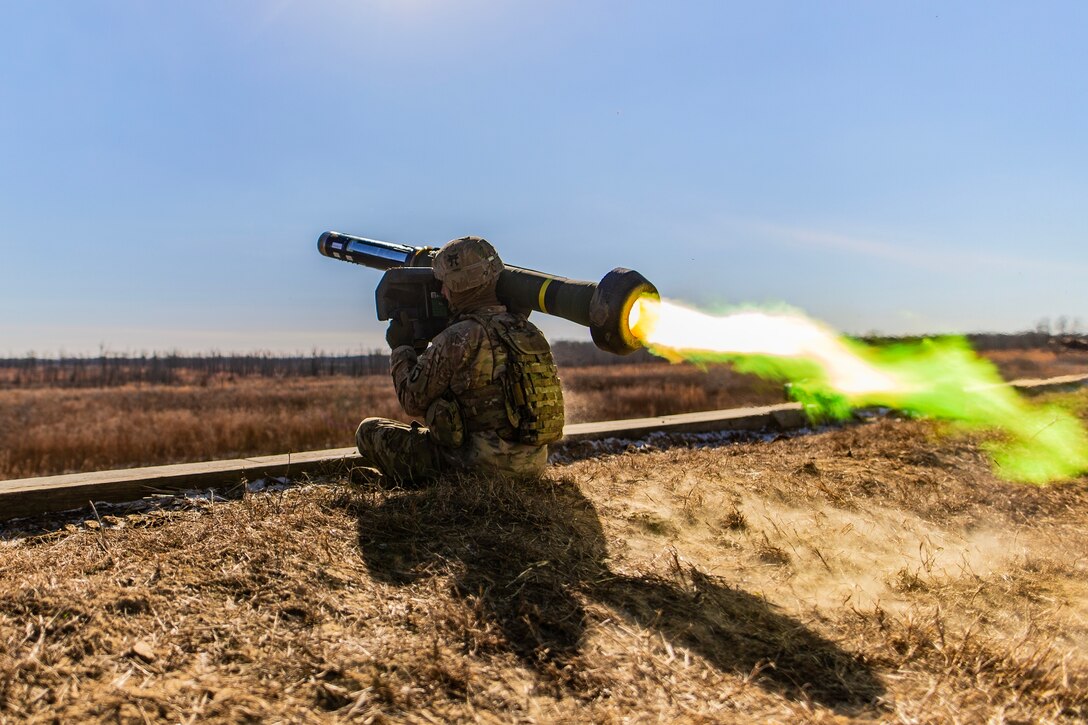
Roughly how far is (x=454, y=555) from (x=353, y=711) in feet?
4.56

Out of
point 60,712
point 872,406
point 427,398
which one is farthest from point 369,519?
point 872,406

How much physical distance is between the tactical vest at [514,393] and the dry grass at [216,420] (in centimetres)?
1048

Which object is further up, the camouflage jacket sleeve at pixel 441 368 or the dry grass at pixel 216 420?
the camouflage jacket sleeve at pixel 441 368

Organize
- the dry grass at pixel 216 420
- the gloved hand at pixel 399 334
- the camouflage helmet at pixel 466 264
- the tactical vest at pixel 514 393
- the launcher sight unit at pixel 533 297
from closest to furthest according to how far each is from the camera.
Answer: the launcher sight unit at pixel 533 297 < the tactical vest at pixel 514 393 < the camouflage helmet at pixel 466 264 < the gloved hand at pixel 399 334 < the dry grass at pixel 216 420

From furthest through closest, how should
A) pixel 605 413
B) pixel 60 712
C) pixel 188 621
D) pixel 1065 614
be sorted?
pixel 605 413, pixel 1065 614, pixel 188 621, pixel 60 712

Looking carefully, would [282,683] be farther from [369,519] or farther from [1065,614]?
[1065,614]

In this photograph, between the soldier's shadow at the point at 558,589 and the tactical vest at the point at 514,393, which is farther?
the tactical vest at the point at 514,393

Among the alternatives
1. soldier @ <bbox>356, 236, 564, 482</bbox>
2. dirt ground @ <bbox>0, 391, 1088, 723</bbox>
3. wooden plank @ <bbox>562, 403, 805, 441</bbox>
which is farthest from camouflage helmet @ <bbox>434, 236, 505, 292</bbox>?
wooden plank @ <bbox>562, 403, 805, 441</bbox>

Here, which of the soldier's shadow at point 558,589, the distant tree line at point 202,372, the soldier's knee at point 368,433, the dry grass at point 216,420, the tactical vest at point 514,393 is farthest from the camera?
the distant tree line at point 202,372

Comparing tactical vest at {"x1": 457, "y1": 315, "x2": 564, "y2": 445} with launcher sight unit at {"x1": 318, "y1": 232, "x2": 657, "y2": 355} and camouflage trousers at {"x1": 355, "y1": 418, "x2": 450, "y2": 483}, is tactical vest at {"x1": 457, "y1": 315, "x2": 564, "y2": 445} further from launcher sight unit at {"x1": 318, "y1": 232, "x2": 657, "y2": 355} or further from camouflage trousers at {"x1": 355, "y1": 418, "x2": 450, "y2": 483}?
camouflage trousers at {"x1": 355, "y1": 418, "x2": 450, "y2": 483}

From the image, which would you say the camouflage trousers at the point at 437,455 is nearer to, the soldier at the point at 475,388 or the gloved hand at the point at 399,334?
the soldier at the point at 475,388

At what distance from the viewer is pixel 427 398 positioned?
5105mm

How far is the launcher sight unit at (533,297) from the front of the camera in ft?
14.8

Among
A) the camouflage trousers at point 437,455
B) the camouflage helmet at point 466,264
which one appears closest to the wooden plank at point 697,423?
the camouflage trousers at point 437,455
